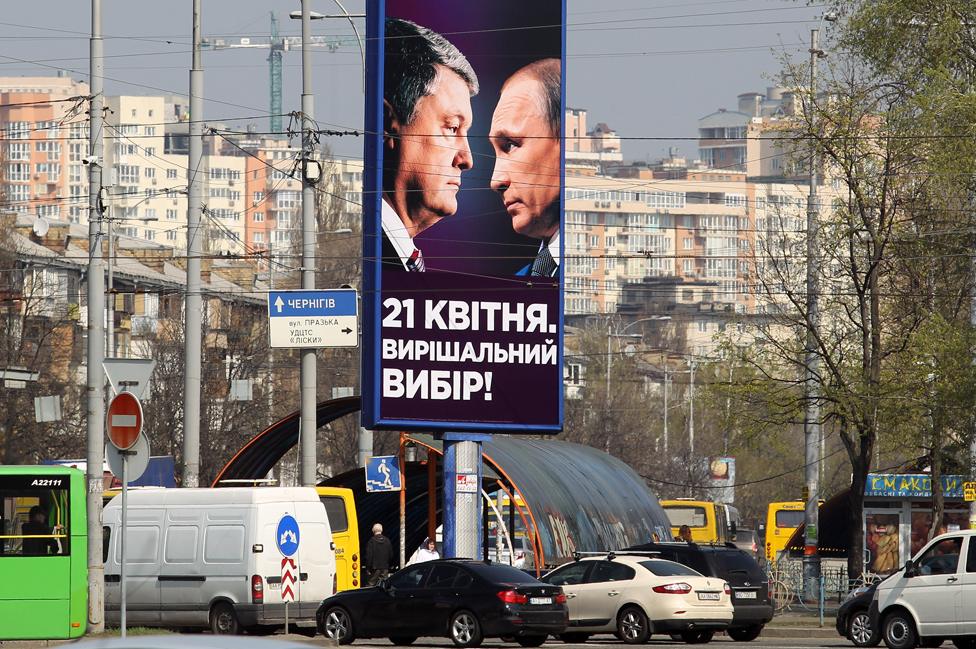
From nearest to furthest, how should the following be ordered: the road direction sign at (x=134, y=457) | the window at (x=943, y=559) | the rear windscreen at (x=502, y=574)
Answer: the road direction sign at (x=134, y=457), the window at (x=943, y=559), the rear windscreen at (x=502, y=574)

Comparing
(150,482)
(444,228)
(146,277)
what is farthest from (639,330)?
(444,228)

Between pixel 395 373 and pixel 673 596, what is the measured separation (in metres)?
8.37

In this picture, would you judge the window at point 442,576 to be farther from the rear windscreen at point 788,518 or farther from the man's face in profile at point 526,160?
the rear windscreen at point 788,518

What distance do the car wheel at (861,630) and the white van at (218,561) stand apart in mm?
8643

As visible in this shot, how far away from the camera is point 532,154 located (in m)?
34.2

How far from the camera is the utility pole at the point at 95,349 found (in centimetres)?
2598

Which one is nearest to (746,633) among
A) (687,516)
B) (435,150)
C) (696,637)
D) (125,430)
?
(696,637)

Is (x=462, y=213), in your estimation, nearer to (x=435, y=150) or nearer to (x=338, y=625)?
(x=435, y=150)

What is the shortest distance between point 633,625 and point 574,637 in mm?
1491

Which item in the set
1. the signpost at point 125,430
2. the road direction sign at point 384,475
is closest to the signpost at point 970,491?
the road direction sign at point 384,475

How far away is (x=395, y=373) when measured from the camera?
33562 millimetres

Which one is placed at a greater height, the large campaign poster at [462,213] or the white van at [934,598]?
the large campaign poster at [462,213]

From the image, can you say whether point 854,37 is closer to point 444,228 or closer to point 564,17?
point 564,17

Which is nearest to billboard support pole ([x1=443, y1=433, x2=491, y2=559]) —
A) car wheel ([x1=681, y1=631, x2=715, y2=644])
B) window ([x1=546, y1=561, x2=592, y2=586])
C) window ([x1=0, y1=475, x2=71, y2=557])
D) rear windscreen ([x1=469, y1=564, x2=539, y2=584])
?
window ([x1=546, y1=561, x2=592, y2=586])
